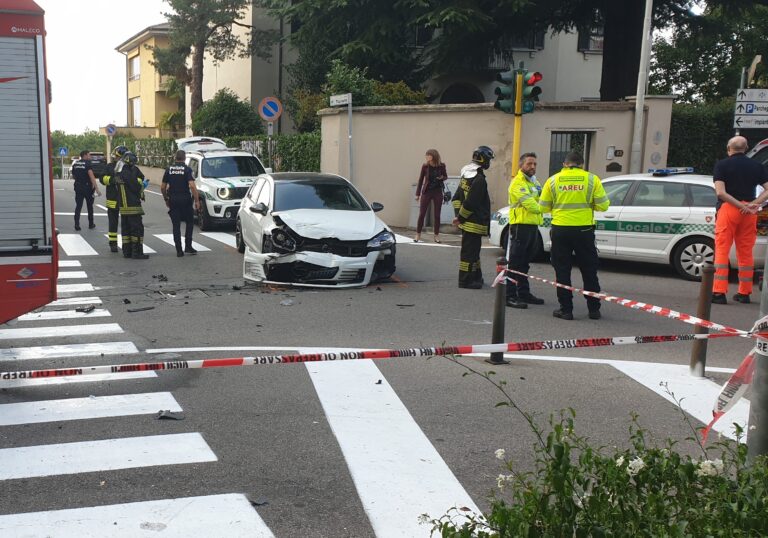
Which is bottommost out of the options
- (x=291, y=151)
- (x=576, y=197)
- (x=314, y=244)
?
(x=314, y=244)

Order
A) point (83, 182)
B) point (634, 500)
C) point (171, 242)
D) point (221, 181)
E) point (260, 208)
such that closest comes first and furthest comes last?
point (634, 500), point (260, 208), point (171, 242), point (83, 182), point (221, 181)

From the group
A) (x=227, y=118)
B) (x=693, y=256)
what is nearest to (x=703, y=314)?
(x=693, y=256)

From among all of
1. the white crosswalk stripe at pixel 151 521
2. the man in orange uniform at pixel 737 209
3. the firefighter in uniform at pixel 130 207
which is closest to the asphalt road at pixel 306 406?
the white crosswalk stripe at pixel 151 521

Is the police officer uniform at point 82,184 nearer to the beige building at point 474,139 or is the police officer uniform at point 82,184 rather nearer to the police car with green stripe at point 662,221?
the beige building at point 474,139

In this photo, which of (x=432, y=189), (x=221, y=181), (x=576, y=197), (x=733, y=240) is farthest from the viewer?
(x=221, y=181)

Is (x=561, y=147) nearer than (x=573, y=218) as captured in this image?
A: No

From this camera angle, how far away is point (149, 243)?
16234mm

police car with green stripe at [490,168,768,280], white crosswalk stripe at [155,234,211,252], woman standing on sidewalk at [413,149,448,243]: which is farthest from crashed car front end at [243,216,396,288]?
woman standing on sidewalk at [413,149,448,243]

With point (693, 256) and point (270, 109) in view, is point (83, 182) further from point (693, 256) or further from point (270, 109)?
point (693, 256)

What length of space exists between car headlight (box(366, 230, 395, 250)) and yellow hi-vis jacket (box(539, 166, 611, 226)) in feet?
8.85

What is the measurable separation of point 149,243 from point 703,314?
12169mm

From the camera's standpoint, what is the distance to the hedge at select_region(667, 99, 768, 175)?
2038 centimetres

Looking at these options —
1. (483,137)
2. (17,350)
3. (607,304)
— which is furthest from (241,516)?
(483,137)

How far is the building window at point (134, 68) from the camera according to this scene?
59.1m
